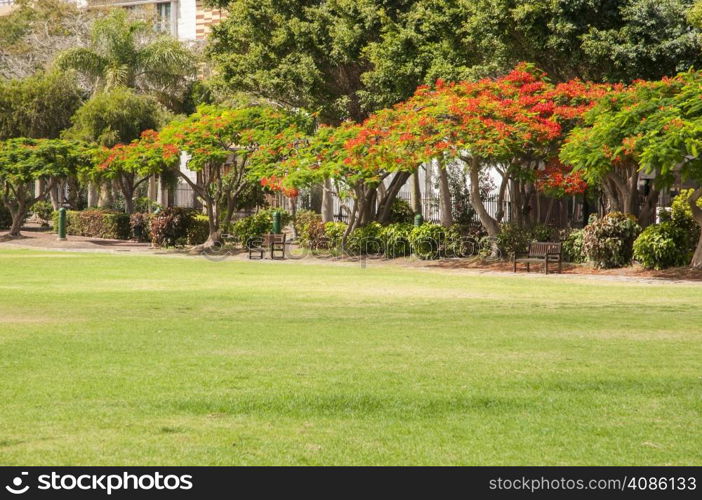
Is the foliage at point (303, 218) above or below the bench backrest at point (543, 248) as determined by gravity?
above

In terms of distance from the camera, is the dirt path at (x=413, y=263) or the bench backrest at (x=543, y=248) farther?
the bench backrest at (x=543, y=248)

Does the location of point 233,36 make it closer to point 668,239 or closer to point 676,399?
point 668,239

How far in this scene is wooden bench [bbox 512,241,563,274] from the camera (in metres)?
29.7

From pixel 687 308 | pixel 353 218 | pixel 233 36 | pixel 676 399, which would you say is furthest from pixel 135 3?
pixel 676 399

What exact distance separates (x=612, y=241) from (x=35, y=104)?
3242 centimetres

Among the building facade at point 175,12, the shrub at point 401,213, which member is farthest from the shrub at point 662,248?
the building facade at point 175,12

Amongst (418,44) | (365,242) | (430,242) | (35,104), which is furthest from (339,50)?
(35,104)

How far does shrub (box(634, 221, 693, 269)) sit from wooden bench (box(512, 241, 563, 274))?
2069 mm

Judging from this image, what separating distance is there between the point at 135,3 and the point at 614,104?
174 ft

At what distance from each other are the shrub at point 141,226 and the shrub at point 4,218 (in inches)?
413

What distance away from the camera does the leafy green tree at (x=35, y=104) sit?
53000 mm

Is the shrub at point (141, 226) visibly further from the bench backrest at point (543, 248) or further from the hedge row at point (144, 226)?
the bench backrest at point (543, 248)

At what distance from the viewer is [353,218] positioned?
3828 centimetres

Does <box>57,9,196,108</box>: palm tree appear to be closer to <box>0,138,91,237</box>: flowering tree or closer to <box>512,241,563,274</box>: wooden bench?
<box>0,138,91,237</box>: flowering tree
